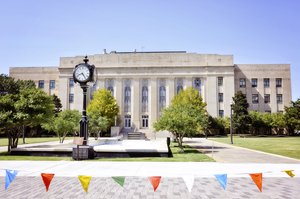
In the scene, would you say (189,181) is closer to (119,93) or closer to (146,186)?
(146,186)

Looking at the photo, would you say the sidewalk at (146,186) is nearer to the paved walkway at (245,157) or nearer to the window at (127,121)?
the paved walkway at (245,157)

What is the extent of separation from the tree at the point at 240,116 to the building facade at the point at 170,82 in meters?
4.84

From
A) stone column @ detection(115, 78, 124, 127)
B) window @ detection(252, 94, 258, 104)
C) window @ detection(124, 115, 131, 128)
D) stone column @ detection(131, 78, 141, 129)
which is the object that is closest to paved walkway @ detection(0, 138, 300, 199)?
stone column @ detection(131, 78, 141, 129)

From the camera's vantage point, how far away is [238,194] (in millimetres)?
7449

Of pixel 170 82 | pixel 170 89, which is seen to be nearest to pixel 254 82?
pixel 170 82

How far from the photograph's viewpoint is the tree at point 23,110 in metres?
17.9

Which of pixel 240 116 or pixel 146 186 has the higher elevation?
pixel 240 116

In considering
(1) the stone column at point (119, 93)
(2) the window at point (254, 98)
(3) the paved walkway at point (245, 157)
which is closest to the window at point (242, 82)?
(2) the window at point (254, 98)

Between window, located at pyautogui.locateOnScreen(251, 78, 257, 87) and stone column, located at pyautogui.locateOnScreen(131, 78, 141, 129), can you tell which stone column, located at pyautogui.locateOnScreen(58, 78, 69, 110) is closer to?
stone column, located at pyautogui.locateOnScreen(131, 78, 141, 129)

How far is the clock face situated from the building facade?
146 ft

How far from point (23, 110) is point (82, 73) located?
18.2ft

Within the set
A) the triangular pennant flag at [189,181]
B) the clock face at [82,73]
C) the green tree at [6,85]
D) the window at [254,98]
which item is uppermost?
the green tree at [6,85]

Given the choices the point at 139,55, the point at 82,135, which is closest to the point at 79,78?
the point at 82,135

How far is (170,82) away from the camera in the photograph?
61.8 m
